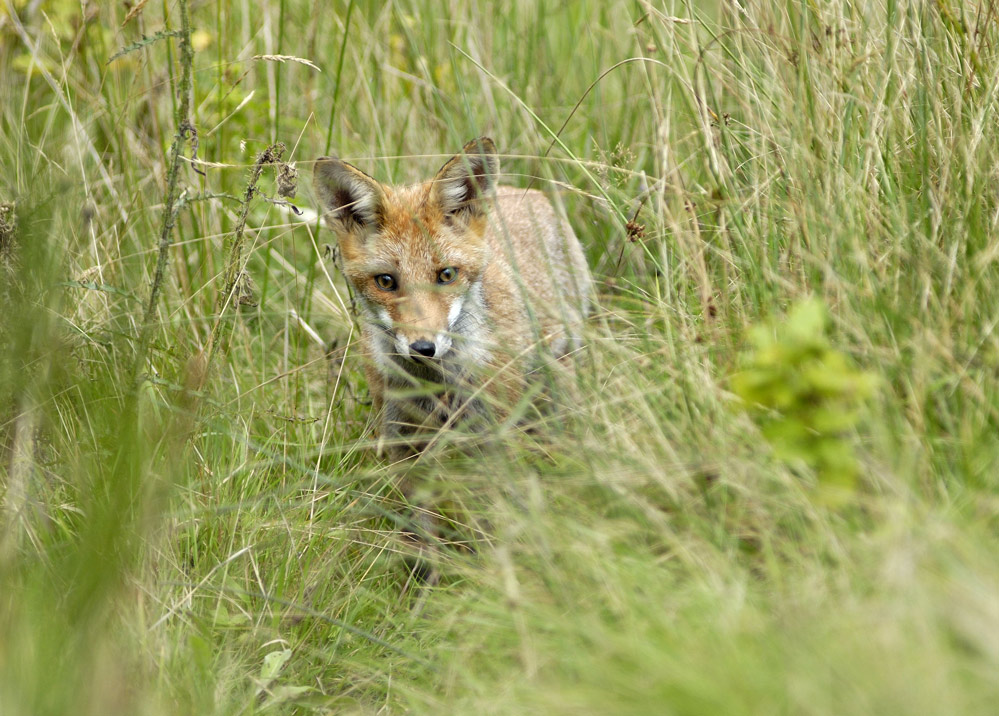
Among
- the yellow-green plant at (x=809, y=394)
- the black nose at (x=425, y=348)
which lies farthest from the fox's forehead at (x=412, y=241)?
the yellow-green plant at (x=809, y=394)

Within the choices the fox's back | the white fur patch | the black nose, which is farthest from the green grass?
the white fur patch

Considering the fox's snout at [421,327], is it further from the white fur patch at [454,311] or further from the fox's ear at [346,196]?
the fox's ear at [346,196]

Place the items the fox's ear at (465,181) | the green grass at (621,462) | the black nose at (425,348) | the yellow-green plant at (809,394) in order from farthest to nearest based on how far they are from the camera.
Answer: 1. the fox's ear at (465,181)
2. the black nose at (425,348)
3. the yellow-green plant at (809,394)
4. the green grass at (621,462)

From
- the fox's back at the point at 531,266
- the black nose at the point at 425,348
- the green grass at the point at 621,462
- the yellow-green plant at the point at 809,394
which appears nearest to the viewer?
the green grass at the point at 621,462

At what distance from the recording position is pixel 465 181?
13.6ft

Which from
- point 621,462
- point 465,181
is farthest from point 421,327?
point 621,462

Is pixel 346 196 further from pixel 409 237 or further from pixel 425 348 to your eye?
pixel 425 348

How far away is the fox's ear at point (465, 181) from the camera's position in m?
3.84

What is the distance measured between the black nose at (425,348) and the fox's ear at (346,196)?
709 millimetres

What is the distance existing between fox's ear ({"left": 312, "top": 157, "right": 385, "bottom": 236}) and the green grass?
0.44 metres

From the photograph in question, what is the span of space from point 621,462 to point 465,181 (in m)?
1.91

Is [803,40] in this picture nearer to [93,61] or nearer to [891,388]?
[891,388]

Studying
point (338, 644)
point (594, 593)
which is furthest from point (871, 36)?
point (338, 644)

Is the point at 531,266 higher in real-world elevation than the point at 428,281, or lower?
lower
